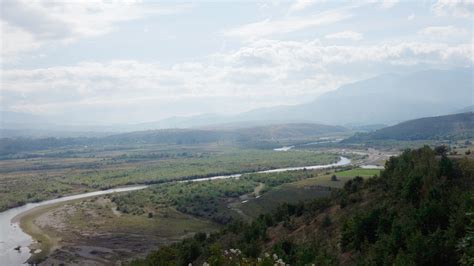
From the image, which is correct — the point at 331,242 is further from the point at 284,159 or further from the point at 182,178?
the point at 284,159

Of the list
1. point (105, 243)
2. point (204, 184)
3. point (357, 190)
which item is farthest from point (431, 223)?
point (204, 184)

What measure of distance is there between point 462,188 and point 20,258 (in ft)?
183

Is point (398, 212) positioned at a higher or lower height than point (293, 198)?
higher

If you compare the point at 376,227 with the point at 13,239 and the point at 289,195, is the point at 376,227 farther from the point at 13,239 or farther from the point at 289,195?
the point at 13,239

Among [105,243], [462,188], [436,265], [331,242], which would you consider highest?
[462,188]

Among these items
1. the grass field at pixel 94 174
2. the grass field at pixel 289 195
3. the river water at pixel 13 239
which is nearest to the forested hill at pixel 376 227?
the river water at pixel 13 239

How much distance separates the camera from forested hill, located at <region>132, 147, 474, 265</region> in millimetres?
20047

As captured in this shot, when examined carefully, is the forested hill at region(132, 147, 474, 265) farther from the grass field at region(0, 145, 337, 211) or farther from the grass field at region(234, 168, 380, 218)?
the grass field at region(0, 145, 337, 211)

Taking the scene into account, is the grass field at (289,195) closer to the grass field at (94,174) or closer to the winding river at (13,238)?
the winding river at (13,238)

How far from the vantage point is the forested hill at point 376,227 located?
2005cm

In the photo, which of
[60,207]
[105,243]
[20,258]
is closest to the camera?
[20,258]

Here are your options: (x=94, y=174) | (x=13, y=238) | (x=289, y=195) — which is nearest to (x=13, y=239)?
(x=13, y=238)

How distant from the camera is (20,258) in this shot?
58719mm

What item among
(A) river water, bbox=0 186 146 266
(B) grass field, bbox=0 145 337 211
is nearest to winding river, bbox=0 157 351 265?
(A) river water, bbox=0 186 146 266
